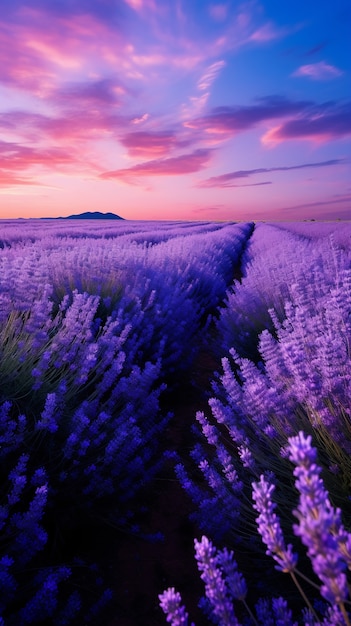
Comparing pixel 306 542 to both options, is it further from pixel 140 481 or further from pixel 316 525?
pixel 140 481

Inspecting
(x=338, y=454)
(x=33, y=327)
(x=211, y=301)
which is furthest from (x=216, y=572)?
(x=211, y=301)

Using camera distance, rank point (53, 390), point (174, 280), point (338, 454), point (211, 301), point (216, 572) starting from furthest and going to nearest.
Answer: point (211, 301)
point (174, 280)
point (53, 390)
point (338, 454)
point (216, 572)

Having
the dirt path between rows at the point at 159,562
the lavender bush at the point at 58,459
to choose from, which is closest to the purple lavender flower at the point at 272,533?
the lavender bush at the point at 58,459

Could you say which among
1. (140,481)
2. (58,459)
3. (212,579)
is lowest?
(140,481)

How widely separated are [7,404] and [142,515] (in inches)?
41.2

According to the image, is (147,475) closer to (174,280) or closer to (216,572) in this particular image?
(216,572)

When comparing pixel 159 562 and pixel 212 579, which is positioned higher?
pixel 212 579

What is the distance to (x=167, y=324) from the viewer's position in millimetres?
3881

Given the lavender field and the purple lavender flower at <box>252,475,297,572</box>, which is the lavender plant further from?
the lavender field

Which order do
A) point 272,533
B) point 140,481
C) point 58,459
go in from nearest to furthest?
point 272,533
point 58,459
point 140,481

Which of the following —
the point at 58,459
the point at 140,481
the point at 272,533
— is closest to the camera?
the point at 272,533

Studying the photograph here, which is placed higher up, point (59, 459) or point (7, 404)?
point (7, 404)

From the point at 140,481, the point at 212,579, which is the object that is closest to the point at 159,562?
the point at 140,481

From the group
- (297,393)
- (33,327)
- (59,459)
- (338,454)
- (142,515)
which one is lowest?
(142,515)
